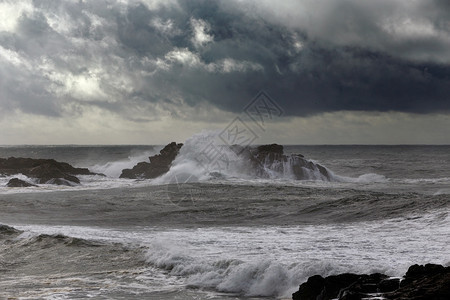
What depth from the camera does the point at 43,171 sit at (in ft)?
104

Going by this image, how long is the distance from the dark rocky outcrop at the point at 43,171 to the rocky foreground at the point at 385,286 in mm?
25978

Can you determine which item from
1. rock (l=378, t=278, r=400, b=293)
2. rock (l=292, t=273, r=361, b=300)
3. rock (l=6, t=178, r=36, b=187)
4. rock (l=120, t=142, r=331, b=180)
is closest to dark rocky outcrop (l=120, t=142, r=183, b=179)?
rock (l=120, t=142, r=331, b=180)

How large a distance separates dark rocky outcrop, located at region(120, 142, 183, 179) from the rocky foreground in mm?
28883

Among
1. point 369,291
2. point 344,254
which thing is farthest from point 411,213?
point 369,291

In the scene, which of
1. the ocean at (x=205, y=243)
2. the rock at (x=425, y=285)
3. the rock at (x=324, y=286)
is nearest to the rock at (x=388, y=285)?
the rock at (x=425, y=285)

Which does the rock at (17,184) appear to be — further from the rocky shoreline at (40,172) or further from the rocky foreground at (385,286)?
the rocky foreground at (385,286)

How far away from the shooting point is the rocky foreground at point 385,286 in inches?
218

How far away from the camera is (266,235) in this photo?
41.0 ft

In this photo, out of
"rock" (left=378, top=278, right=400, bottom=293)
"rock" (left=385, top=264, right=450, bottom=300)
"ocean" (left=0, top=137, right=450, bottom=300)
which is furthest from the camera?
"ocean" (left=0, top=137, right=450, bottom=300)

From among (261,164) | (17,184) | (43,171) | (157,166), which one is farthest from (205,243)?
(157,166)

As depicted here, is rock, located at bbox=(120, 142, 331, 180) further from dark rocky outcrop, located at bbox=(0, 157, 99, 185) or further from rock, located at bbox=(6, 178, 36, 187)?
rock, located at bbox=(6, 178, 36, 187)

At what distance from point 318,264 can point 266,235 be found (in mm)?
4106

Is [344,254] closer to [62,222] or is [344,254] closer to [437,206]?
[437,206]

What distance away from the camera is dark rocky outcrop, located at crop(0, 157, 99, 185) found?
3088cm
